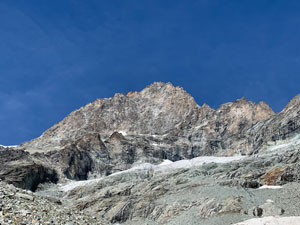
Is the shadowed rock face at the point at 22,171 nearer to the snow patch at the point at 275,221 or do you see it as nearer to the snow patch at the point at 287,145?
the snow patch at the point at 287,145

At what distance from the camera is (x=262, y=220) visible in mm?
39938

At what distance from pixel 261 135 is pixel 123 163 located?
65.5m

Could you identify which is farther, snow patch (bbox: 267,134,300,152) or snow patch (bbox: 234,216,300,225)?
snow patch (bbox: 267,134,300,152)

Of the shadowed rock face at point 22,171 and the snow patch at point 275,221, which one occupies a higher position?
the shadowed rock face at point 22,171

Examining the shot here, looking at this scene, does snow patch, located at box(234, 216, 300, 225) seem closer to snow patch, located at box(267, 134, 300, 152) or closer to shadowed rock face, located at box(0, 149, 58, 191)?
snow patch, located at box(267, 134, 300, 152)

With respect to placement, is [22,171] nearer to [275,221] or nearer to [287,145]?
[287,145]

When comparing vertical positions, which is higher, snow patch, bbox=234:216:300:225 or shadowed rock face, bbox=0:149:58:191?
shadowed rock face, bbox=0:149:58:191

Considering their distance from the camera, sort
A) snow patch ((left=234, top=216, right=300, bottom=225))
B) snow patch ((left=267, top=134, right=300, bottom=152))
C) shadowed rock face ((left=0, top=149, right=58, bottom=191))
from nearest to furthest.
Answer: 1. snow patch ((left=234, top=216, right=300, bottom=225))
2. snow patch ((left=267, top=134, right=300, bottom=152))
3. shadowed rock face ((left=0, top=149, right=58, bottom=191))

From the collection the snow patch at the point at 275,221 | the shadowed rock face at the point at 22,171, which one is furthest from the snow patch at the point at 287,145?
the shadowed rock face at the point at 22,171

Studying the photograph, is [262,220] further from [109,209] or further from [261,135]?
[261,135]

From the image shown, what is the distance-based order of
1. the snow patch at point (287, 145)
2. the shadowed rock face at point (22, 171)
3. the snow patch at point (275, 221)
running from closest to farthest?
the snow patch at point (275, 221) < the snow patch at point (287, 145) < the shadowed rock face at point (22, 171)

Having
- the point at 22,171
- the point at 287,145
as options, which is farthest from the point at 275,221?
the point at 22,171

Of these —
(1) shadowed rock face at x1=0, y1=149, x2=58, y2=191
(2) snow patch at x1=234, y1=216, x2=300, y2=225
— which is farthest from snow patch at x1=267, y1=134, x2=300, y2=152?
(1) shadowed rock face at x1=0, y1=149, x2=58, y2=191

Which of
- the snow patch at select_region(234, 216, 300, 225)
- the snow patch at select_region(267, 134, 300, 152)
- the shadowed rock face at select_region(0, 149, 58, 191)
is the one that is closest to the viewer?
the snow patch at select_region(234, 216, 300, 225)
